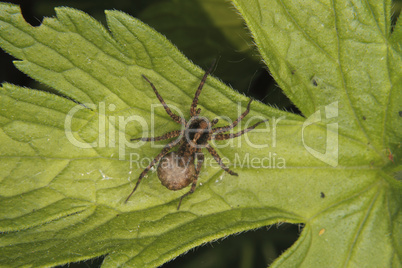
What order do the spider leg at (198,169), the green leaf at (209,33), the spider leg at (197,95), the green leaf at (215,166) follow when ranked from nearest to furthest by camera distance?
the green leaf at (215,166) → the spider leg at (197,95) → the spider leg at (198,169) → the green leaf at (209,33)

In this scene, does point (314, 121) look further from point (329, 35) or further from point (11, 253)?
point (11, 253)

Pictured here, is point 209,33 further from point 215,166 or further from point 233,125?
point 215,166

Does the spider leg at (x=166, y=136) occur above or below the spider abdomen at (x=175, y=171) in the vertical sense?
above

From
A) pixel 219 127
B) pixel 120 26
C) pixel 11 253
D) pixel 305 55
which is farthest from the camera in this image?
pixel 219 127

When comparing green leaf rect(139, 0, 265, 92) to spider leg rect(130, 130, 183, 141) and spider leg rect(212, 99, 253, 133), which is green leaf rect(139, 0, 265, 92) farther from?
spider leg rect(130, 130, 183, 141)

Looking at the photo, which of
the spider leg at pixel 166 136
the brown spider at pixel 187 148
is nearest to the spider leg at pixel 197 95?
the brown spider at pixel 187 148

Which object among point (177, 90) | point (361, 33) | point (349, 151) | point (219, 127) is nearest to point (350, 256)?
point (349, 151)

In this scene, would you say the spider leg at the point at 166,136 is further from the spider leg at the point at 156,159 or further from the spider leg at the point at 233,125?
the spider leg at the point at 233,125

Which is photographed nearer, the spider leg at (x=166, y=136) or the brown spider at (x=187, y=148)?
the brown spider at (x=187, y=148)
